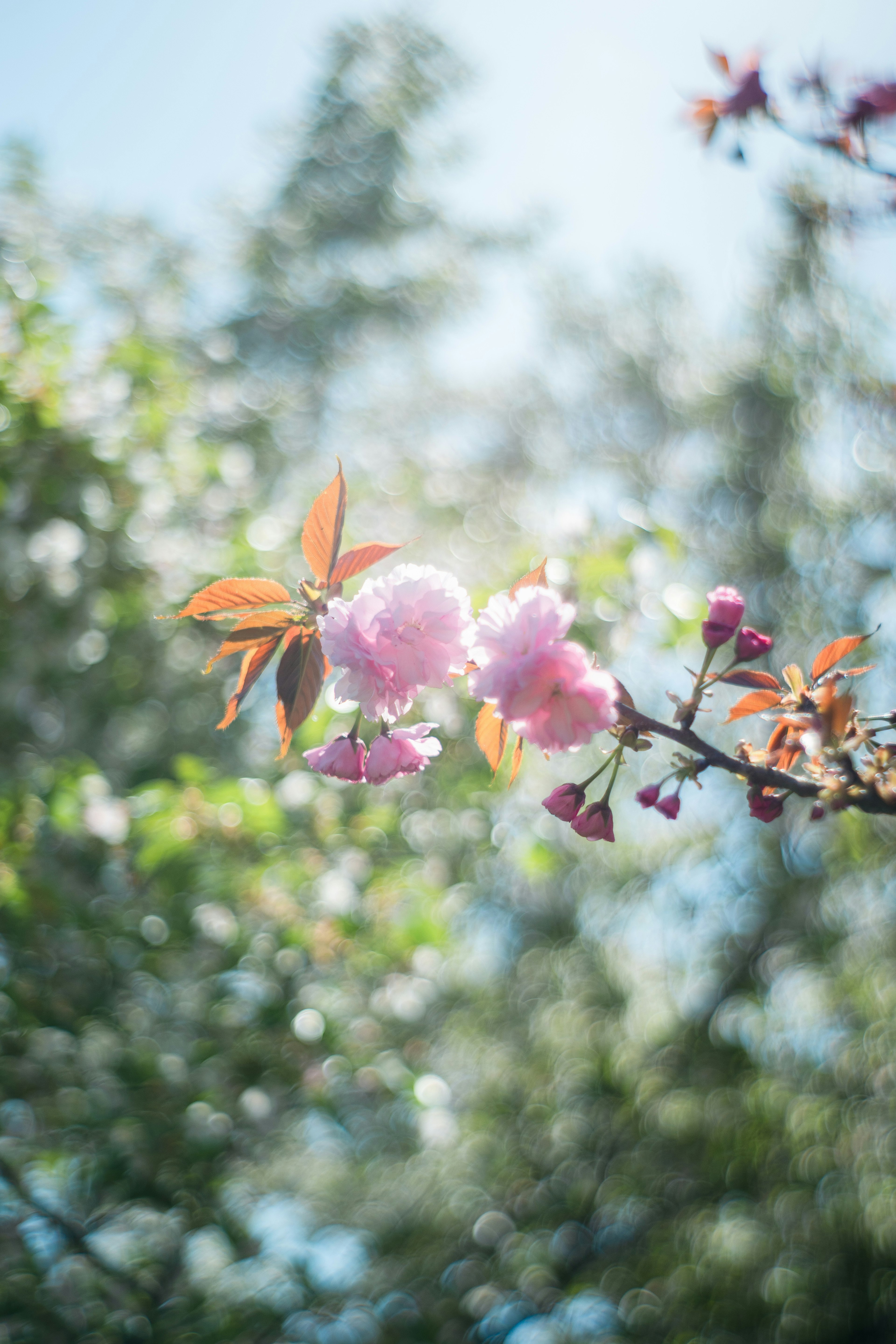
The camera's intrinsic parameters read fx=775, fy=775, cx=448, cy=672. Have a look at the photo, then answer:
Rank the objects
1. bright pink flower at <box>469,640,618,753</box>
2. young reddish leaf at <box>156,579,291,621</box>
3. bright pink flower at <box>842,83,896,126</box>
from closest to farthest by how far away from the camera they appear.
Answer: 1. bright pink flower at <box>469,640,618,753</box>
2. young reddish leaf at <box>156,579,291,621</box>
3. bright pink flower at <box>842,83,896,126</box>

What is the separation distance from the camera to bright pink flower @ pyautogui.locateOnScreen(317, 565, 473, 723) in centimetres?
70

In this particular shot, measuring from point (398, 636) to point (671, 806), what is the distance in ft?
0.97

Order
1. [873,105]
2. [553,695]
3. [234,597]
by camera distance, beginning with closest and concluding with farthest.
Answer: [553,695] → [234,597] → [873,105]

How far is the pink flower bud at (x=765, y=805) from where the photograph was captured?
68cm

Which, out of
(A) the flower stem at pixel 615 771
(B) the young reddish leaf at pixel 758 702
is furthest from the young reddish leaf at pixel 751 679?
(A) the flower stem at pixel 615 771

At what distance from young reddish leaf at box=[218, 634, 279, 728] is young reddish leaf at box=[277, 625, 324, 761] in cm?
2

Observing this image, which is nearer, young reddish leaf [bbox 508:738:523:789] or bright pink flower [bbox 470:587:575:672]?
bright pink flower [bbox 470:587:575:672]

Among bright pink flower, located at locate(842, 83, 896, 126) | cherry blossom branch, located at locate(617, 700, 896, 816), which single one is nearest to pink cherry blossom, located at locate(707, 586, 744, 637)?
cherry blossom branch, located at locate(617, 700, 896, 816)

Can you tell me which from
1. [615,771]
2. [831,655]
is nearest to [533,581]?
[615,771]

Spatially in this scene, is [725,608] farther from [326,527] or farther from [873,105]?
[873,105]

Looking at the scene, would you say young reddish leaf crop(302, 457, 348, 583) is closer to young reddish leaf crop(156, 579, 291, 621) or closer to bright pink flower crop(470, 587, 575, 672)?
young reddish leaf crop(156, 579, 291, 621)

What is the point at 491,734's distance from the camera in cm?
73

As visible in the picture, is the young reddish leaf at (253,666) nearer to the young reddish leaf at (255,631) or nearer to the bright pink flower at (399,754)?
the young reddish leaf at (255,631)

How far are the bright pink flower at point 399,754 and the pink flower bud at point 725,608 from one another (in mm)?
277
